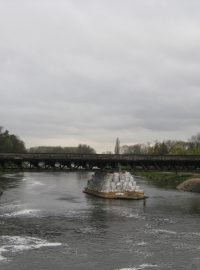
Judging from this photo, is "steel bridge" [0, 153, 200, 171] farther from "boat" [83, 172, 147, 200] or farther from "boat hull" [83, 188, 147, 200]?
"boat hull" [83, 188, 147, 200]

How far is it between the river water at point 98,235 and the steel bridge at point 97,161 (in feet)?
25.3

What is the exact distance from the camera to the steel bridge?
82750mm

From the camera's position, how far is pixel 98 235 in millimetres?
48750

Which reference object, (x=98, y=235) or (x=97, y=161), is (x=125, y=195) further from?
(x=98, y=235)

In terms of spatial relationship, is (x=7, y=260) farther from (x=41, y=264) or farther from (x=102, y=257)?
(x=102, y=257)

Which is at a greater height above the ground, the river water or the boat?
the boat

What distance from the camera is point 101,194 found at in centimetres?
8862

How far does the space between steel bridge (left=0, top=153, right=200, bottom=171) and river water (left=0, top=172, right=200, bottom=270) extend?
770 cm

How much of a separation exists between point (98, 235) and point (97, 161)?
40.7 m

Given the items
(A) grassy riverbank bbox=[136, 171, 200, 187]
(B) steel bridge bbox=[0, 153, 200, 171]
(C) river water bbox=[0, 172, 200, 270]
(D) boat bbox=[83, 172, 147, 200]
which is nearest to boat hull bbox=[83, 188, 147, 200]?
(D) boat bbox=[83, 172, 147, 200]

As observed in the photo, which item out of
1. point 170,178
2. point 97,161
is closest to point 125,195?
point 97,161

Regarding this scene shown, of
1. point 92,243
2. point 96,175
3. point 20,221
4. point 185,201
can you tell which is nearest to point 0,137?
point 96,175

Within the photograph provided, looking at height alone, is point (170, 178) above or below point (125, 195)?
above

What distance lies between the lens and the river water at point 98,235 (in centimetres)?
3731
